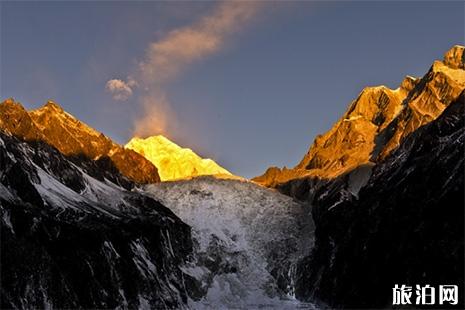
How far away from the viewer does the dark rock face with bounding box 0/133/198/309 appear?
10744cm

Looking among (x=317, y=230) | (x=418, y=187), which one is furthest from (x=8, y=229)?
(x=317, y=230)

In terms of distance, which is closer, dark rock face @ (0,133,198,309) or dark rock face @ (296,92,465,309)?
dark rock face @ (0,133,198,309)

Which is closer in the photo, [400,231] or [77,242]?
[77,242]

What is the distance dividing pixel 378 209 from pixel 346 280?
1479 cm

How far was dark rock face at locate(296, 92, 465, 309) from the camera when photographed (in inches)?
4530

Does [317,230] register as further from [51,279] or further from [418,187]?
[51,279]

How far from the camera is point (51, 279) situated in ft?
363

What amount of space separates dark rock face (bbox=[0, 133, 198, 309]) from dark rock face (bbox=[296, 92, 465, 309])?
31.1 metres

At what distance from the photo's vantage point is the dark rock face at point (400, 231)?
115 metres

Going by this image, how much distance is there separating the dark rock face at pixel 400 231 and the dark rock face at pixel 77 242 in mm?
31130

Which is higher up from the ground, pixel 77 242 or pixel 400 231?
pixel 400 231

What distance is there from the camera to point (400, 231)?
131 meters

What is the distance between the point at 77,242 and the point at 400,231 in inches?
2090

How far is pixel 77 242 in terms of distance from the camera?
126 m
